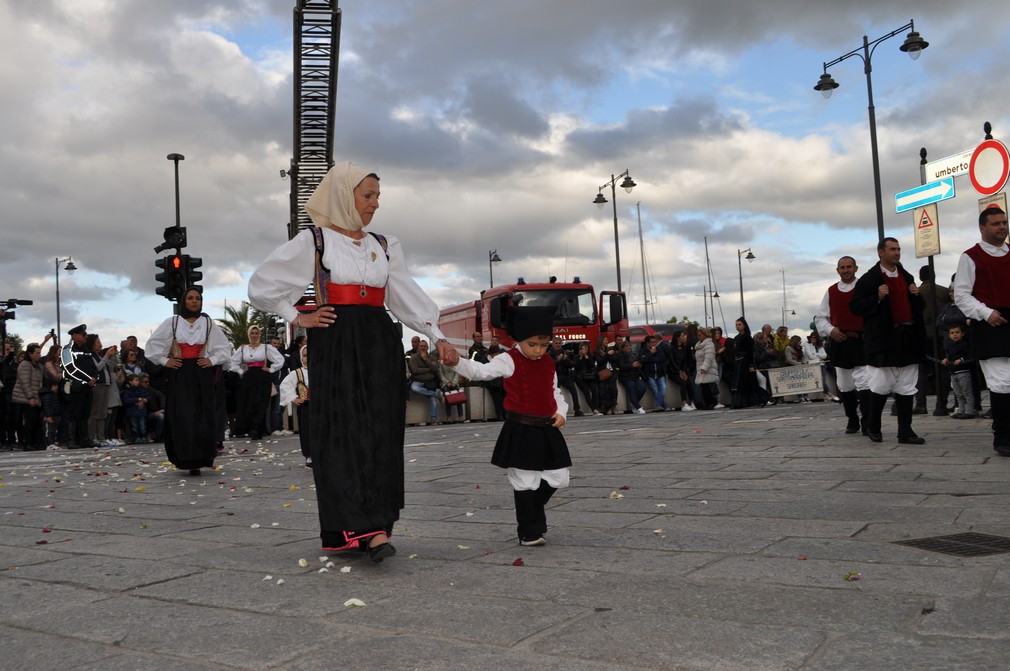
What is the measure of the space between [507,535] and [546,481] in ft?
1.59

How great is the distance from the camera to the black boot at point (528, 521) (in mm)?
5211

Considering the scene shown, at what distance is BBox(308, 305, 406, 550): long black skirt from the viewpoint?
16.6 ft

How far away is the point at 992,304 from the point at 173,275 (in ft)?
44.6

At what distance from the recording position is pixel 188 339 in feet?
35.0

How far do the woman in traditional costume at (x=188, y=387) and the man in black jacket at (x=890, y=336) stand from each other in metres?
6.87

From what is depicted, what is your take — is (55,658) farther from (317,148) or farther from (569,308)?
(317,148)

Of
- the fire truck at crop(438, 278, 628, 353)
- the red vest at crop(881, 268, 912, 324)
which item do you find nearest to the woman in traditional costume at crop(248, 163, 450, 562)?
the red vest at crop(881, 268, 912, 324)

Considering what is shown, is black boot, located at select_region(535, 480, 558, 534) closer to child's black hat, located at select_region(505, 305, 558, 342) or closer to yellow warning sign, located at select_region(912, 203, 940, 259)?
child's black hat, located at select_region(505, 305, 558, 342)

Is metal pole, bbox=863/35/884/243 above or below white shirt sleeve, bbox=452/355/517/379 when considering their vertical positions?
above

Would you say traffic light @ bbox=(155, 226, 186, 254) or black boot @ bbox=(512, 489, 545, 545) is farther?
traffic light @ bbox=(155, 226, 186, 254)

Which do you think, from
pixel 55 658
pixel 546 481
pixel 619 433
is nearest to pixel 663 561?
pixel 546 481

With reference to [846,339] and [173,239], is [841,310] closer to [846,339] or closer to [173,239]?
[846,339]

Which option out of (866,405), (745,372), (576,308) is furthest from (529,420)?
(576,308)

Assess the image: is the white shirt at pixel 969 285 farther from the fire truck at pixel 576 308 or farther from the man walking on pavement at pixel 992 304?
the fire truck at pixel 576 308
